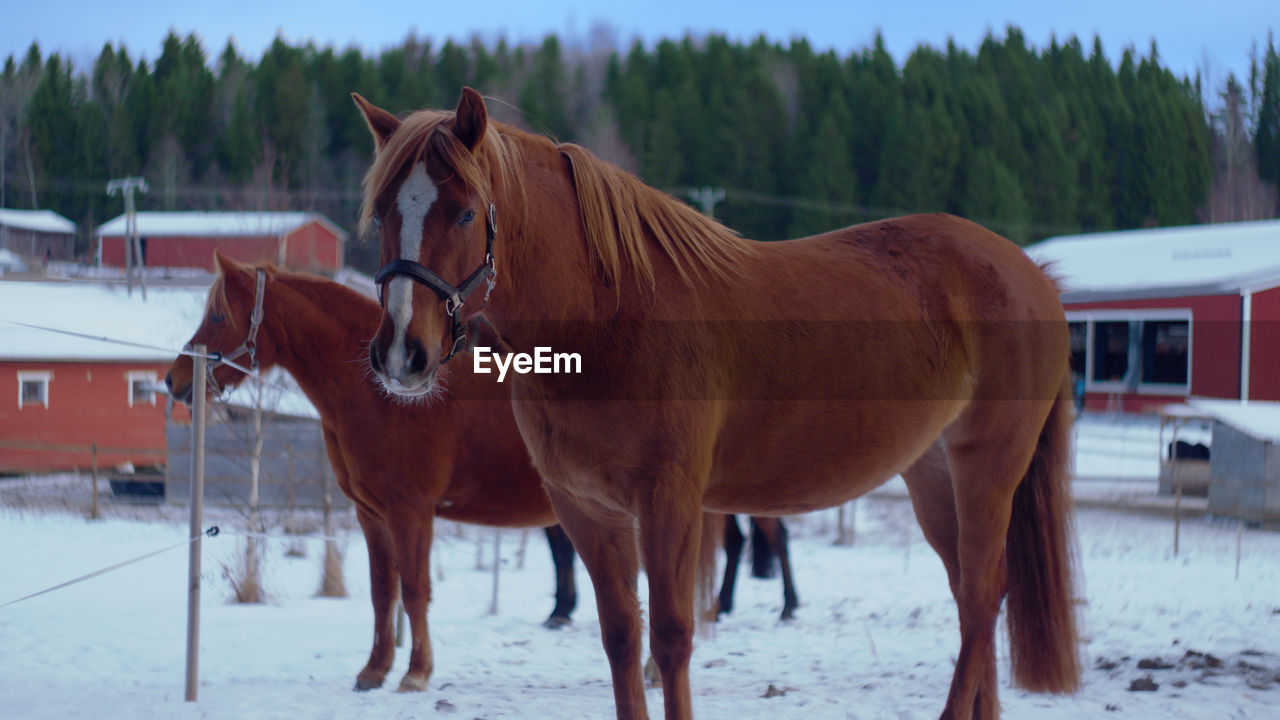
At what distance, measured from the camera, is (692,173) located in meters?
33.1

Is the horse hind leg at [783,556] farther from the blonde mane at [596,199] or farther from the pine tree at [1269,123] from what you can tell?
the pine tree at [1269,123]

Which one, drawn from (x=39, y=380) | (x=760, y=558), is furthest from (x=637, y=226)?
(x=760, y=558)

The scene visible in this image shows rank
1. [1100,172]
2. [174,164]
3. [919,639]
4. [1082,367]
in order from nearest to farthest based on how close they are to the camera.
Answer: [919,639]
[1082,367]
[174,164]
[1100,172]

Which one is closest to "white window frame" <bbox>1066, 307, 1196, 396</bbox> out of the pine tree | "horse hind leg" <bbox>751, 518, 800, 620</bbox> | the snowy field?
the snowy field

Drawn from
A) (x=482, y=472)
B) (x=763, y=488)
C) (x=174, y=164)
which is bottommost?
(x=482, y=472)

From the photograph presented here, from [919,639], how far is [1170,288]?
422cm

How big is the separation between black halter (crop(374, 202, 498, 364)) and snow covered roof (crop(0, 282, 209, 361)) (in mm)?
2264

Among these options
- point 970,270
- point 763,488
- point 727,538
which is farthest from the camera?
point 727,538

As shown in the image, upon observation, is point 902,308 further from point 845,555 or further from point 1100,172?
point 1100,172

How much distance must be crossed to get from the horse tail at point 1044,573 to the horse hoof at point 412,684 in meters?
2.57

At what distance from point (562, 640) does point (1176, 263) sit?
863 centimetres

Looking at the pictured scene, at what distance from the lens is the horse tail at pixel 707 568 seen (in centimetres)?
436

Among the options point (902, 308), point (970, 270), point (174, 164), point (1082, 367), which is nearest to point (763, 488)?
point (902, 308)

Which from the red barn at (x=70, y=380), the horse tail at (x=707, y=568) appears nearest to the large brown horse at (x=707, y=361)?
the horse tail at (x=707, y=568)
